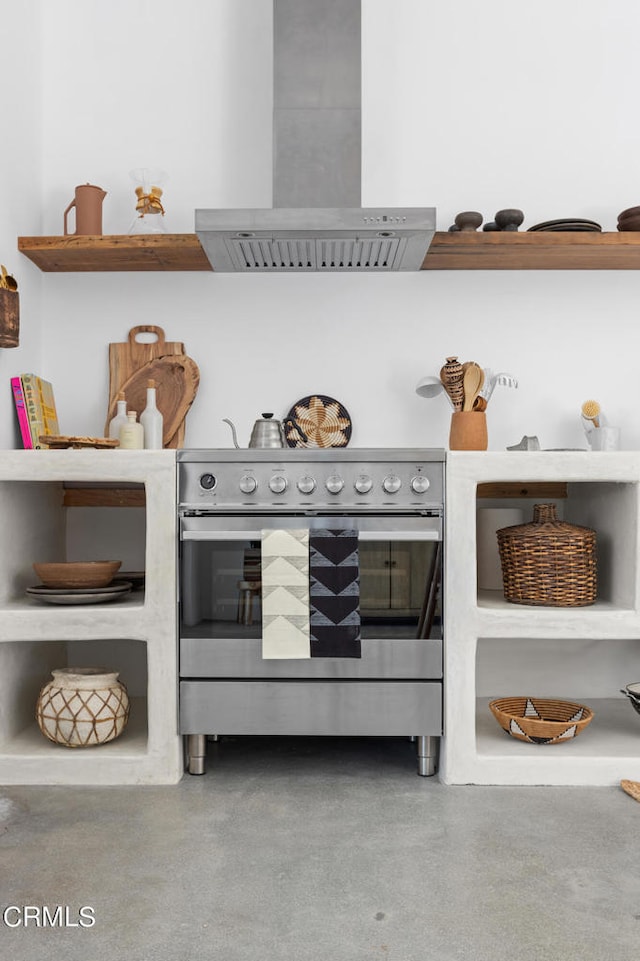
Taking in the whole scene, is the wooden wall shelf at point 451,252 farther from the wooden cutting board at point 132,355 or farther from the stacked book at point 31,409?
the stacked book at point 31,409

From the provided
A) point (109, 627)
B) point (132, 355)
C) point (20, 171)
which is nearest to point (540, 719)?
point (109, 627)

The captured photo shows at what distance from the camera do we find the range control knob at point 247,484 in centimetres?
238

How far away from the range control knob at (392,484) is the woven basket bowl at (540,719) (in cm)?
77

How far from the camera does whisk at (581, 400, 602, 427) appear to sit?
2922mm

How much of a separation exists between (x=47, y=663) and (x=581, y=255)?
234 cm

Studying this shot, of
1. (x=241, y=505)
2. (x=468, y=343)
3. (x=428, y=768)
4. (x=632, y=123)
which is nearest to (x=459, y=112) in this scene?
(x=632, y=123)

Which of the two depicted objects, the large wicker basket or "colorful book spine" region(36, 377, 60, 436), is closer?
the large wicker basket

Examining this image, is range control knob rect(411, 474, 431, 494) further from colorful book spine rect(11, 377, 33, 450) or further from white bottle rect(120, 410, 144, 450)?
colorful book spine rect(11, 377, 33, 450)

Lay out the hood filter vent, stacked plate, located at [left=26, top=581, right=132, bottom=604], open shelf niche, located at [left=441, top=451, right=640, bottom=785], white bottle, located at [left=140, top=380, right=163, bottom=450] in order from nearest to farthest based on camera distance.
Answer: open shelf niche, located at [left=441, top=451, right=640, bottom=785], stacked plate, located at [left=26, top=581, right=132, bottom=604], the hood filter vent, white bottle, located at [left=140, top=380, right=163, bottom=450]

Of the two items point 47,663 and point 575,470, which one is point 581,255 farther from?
point 47,663

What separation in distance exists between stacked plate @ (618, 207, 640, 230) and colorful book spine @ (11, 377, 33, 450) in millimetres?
2117

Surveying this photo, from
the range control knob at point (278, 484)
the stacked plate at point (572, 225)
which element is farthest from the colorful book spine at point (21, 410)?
the stacked plate at point (572, 225)

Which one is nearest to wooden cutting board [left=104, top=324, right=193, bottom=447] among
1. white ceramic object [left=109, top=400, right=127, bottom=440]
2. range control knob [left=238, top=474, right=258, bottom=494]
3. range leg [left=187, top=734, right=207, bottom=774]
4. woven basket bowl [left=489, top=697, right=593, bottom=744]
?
white ceramic object [left=109, top=400, right=127, bottom=440]

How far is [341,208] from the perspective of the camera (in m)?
2.63
